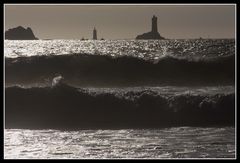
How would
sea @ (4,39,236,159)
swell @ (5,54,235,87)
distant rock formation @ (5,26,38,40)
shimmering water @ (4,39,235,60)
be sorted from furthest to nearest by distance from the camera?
distant rock formation @ (5,26,38,40)
shimmering water @ (4,39,235,60)
swell @ (5,54,235,87)
sea @ (4,39,236,159)

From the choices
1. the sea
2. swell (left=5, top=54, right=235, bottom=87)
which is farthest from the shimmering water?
the sea

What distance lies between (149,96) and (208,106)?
1.76 metres

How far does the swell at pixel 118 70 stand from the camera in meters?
21.1

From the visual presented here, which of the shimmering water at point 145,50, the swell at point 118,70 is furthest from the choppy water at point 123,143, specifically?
the shimmering water at point 145,50

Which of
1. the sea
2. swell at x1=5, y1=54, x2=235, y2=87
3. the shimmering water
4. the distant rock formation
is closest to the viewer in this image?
the sea

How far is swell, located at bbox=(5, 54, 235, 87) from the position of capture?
21.1m

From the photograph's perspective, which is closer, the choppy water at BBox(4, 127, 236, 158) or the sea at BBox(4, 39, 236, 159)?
the choppy water at BBox(4, 127, 236, 158)

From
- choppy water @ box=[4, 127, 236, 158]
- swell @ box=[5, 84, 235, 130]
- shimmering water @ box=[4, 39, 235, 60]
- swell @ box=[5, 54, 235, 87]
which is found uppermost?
shimmering water @ box=[4, 39, 235, 60]

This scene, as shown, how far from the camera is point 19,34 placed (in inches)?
4611

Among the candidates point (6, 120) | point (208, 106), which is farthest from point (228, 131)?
point (6, 120)

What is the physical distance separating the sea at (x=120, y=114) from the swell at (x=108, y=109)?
25 mm

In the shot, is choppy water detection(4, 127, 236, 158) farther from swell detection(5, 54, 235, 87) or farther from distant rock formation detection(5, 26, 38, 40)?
distant rock formation detection(5, 26, 38, 40)

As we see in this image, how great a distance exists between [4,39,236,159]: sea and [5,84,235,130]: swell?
0.02 metres

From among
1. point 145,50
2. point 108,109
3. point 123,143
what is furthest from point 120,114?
point 145,50
